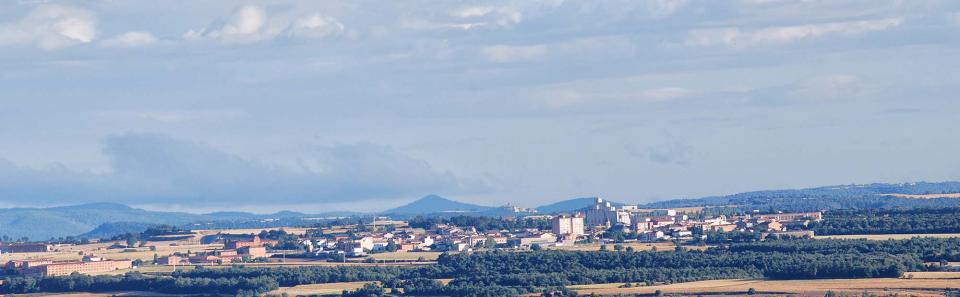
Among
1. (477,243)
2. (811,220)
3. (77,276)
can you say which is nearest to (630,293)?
(77,276)

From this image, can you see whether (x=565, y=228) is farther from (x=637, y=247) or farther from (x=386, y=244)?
(x=637, y=247)

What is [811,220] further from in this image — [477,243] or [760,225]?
[477,243]

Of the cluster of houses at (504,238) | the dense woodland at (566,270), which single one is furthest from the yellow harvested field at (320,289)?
the cluster of houses at (504,238)

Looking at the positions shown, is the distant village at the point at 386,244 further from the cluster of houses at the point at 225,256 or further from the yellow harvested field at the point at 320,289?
the yellow harvested field at the point at 320,289

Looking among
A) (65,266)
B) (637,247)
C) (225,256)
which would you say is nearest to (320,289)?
(637,247)

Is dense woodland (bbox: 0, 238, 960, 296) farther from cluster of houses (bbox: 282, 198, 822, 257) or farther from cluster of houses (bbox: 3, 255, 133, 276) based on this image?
cluster of houses (bbox: 282, 198, 822, 257)
